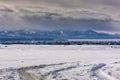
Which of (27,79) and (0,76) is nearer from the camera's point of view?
(27,79)

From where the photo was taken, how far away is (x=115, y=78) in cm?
2805

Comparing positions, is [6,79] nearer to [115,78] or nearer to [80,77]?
[80,77]

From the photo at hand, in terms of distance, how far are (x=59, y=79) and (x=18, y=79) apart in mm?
3141

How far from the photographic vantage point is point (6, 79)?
2672 centimetres

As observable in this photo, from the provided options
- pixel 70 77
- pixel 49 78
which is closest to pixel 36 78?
pixel 49 78

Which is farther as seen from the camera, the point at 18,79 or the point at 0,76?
the point at 0,76

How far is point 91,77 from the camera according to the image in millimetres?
28312

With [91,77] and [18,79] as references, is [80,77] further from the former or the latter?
[18,79]

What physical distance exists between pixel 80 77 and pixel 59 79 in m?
2.20

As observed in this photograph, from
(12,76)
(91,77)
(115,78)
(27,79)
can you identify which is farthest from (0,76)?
(115,78)

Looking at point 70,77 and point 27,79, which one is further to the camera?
point 70,77

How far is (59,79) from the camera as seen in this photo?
27.0 metres

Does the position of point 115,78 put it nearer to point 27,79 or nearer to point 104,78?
point 104,78

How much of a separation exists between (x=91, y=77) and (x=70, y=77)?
1701 mm
